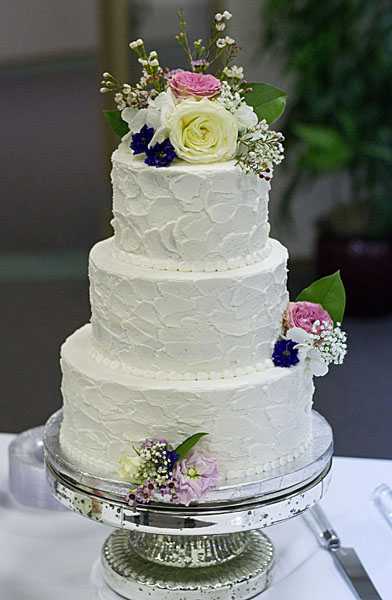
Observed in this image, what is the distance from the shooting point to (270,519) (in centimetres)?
183

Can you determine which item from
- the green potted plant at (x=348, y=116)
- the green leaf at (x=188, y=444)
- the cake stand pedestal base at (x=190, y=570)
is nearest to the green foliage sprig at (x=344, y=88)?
the green potted plant at (x=348, y=116)

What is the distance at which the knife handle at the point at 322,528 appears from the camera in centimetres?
211

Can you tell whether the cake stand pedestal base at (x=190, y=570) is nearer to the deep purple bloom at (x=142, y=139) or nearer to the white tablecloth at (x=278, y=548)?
the white tablecloth at (x=278, y=548)

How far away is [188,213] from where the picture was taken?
183cm

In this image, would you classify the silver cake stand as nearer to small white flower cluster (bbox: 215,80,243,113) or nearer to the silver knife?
the silver knife

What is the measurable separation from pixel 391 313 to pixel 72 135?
16.0 ft

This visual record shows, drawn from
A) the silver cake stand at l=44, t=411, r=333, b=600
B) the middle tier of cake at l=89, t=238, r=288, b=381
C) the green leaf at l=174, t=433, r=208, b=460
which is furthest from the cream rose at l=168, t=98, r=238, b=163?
the silver cake stand at l=44, t=411, r=333, b=600

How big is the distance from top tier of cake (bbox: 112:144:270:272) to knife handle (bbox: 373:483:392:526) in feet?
2.60

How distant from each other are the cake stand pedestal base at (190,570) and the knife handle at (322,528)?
5.4 inches

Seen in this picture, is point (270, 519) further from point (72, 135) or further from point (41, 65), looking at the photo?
point (41, 65)

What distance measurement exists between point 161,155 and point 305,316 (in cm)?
49

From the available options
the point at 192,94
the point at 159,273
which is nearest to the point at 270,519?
the point at 159,273

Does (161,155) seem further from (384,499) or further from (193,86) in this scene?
(384,499)

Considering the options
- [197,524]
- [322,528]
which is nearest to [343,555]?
[322,528]
